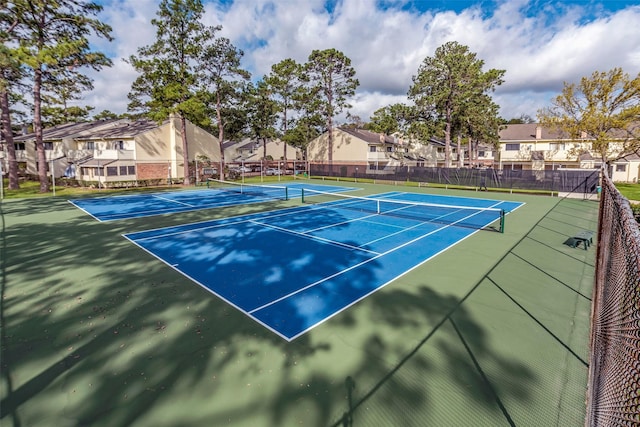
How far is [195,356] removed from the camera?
15.9 ft

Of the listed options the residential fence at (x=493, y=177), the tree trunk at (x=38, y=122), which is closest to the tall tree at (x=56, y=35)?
the tree trunk at (x=38, y=122)

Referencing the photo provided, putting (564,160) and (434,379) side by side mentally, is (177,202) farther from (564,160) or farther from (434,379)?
(564,160)

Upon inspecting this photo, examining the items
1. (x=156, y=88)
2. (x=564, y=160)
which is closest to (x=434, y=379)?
(x=156, y=88)

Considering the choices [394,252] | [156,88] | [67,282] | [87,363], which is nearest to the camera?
[87,363]

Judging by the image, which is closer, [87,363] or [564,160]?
[87,363]

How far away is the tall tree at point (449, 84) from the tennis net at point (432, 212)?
1888cm

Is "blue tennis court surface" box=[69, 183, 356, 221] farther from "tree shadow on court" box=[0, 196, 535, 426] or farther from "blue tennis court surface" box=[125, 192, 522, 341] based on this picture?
"tree shadow on court" box=[0, 196, 535, 426]

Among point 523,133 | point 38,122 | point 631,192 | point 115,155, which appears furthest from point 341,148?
point 38,122

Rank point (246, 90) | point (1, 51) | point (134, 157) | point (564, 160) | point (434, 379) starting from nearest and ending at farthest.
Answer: point (434, 379)
point (1, 51)
point (134, 157)
point (246, 90)
point (564, 160)

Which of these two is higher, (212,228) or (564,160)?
(564,160)

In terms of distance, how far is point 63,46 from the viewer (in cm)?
2055

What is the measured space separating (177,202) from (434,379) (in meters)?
20.0

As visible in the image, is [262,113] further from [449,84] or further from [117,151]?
[449,84]

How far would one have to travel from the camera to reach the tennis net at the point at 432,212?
14263 millimetres
